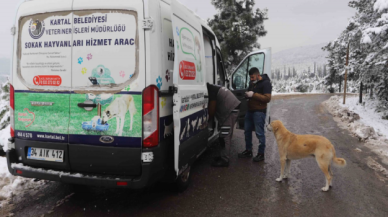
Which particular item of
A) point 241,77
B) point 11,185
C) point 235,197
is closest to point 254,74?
point 241,77

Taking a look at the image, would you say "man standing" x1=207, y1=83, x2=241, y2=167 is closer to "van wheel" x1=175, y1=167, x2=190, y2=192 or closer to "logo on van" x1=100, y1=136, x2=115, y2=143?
"van wheel" x1=175, y1=167, x2=190, y2=192

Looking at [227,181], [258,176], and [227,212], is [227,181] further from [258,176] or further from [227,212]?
[227,212]

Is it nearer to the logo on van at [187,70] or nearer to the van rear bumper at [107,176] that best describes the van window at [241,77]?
the logo on van at [187,70]

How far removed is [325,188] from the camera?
381 centimetres

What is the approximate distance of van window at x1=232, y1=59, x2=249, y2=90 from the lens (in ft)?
20.1

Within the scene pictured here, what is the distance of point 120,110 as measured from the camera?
110 inches

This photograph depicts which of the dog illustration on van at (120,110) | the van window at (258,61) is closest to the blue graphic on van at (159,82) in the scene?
the dog illustration on van at (120,110)

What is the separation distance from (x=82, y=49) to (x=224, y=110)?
2715 mm

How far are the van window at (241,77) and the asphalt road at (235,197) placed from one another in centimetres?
220

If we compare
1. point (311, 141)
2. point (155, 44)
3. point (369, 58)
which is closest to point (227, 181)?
point (311, 141)

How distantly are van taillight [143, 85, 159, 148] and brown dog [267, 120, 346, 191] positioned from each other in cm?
→ 237

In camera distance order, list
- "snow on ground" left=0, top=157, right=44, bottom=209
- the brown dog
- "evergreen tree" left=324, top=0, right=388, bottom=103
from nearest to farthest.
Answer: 1. "snow on ground" left=0, top=157, right=44, bottom=209
2. the brown dog
3. "evergreen tree" left=324, top=0, right=388, bottom=103

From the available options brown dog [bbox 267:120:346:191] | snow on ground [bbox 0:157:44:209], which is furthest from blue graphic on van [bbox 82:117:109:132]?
brown dog [bbox 267:120:346:191]

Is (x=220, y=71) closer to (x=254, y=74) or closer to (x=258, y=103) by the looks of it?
(x=254, y=74)
